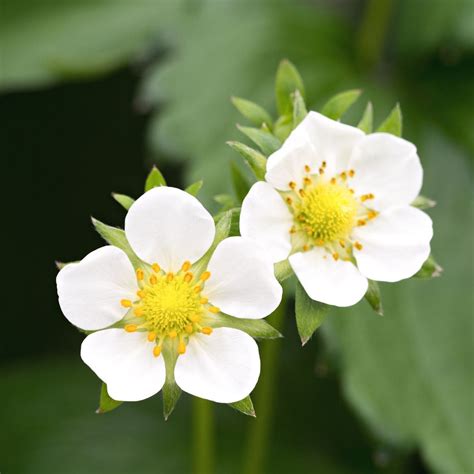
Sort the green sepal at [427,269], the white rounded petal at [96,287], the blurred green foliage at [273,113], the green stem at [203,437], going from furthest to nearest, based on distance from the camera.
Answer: the blurred green foliage at [273,113] < the green stem at [203,437] < the green sepal at [427,269] < the white rounded petal at [96,287]

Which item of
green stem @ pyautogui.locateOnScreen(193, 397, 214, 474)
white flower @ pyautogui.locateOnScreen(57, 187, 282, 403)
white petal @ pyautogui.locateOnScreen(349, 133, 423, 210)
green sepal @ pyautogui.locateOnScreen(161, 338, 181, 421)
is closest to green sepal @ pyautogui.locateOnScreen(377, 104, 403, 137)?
white petal @ pyautogui.locateOnScreen(349, 133, 423, 210)

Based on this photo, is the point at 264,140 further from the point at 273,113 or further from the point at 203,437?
the point at 273,113

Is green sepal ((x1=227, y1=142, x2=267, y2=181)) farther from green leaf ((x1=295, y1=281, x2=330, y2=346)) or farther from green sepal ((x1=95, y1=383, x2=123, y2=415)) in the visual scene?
green sepal ((x1=95, y1=383, x2=123, y2=415))

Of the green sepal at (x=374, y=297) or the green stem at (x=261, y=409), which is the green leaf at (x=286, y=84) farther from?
the green stem at (x=261, y=409)

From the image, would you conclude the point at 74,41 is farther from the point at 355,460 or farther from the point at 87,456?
the point at 355,460

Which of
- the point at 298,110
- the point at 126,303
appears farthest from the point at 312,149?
the point at 126,303

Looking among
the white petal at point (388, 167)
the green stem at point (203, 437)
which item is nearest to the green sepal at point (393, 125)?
the white petal at point (388, 167)
